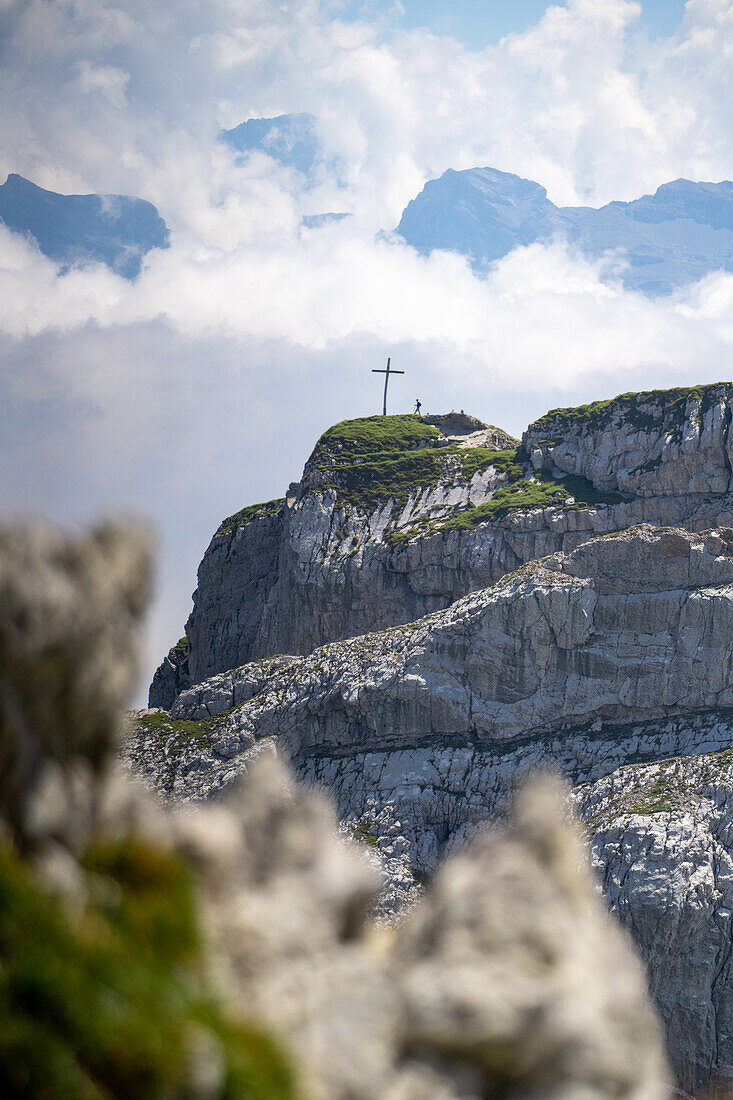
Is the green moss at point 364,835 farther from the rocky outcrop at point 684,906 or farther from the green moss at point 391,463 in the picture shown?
the green moss at point 391,463

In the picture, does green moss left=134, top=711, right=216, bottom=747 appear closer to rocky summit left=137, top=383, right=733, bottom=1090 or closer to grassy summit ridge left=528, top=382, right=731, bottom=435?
rocky summit left=137, top=383, right=733, bottom=1090

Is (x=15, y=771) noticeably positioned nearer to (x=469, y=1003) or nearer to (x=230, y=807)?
(x=230, y=807)

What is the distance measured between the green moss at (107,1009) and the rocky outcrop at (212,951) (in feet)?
0.04

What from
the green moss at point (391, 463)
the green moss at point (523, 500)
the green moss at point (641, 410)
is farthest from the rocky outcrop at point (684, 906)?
the green moss at point (391, 463)

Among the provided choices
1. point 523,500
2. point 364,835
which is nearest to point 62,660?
point 364,835

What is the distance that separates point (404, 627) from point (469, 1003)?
8190cm

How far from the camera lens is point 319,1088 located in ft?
21.2

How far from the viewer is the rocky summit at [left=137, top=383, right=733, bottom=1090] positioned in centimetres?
6116

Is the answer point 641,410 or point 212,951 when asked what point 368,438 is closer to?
point 641,410

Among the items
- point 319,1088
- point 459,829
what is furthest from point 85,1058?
point 459,829

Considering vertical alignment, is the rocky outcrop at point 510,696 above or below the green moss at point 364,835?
above

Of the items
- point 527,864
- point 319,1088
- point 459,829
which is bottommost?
point 459,829

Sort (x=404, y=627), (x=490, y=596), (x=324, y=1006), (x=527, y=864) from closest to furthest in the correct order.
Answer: (x=324, y=1006), (x=527, y=864), (x=490, y=596), (x=404, y=627)

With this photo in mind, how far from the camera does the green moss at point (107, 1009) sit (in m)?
5.64
